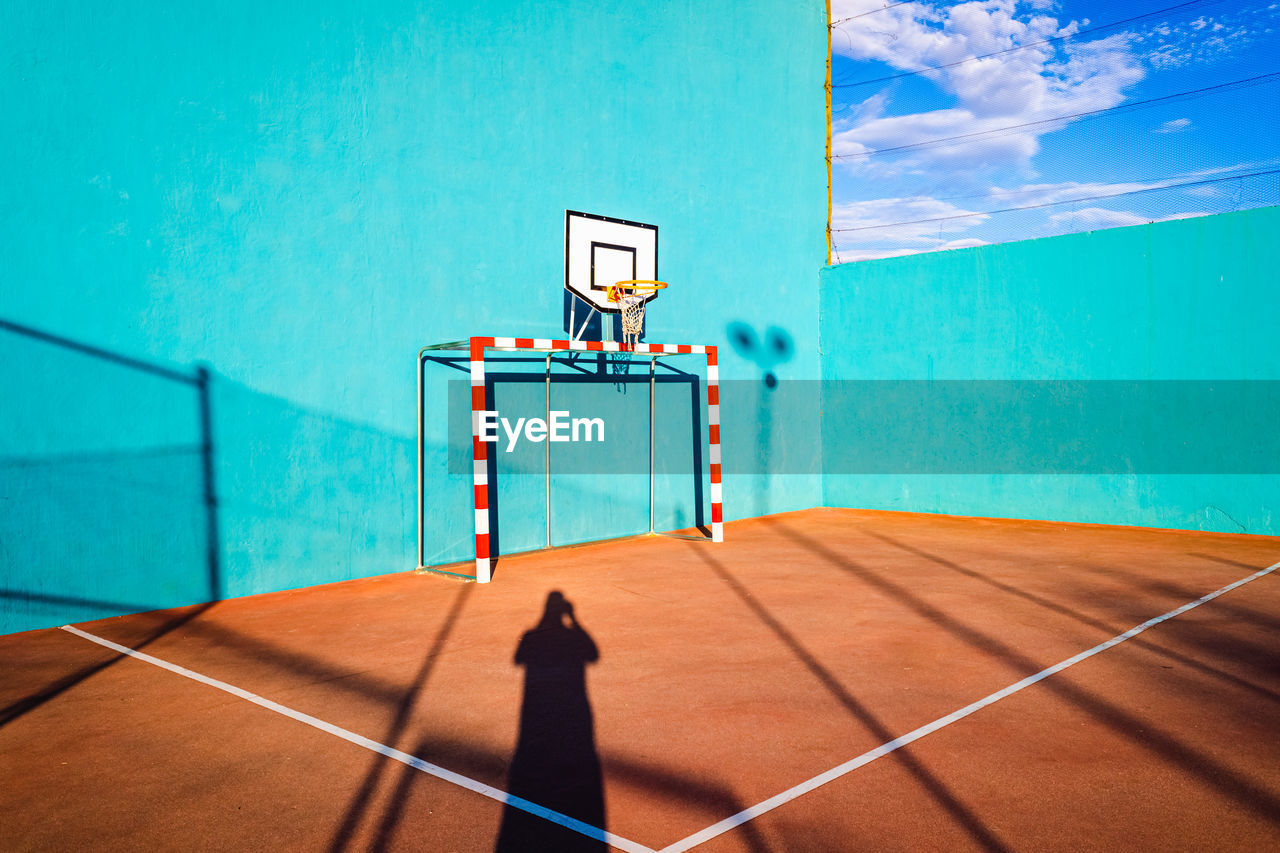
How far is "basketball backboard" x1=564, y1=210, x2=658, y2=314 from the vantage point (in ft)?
31.9

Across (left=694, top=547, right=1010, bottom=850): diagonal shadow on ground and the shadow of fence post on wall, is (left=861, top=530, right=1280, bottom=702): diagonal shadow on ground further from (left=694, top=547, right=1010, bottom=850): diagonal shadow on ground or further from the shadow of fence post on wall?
the shadow of fence post on wall

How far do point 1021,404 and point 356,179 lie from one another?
890 centimetres

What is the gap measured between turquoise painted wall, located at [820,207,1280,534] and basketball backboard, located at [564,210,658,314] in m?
4.18

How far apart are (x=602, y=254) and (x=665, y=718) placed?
6.71 meters

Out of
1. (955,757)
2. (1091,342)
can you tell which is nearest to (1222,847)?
(955,757)

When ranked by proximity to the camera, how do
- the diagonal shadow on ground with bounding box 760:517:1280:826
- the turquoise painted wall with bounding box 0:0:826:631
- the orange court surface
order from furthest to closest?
1. the turquoise painted wall with bounding box 0:0:826:631
2. the diagonal shadow on ground with bounding box 760:517:1280:826
3. the orange court surface

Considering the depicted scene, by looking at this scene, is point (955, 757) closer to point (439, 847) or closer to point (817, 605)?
point (439, 847)

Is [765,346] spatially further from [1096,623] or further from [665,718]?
[665,718]

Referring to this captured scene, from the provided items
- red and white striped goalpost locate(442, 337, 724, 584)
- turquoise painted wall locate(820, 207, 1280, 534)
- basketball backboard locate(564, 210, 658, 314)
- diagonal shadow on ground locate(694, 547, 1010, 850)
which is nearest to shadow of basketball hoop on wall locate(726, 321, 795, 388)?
turquoise painted wall locate(820, 207, 1280, 534)

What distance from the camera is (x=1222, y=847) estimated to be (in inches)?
117

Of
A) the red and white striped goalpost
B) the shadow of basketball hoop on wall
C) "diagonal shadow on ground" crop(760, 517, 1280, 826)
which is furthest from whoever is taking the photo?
the shadow of basketball hoop on wall

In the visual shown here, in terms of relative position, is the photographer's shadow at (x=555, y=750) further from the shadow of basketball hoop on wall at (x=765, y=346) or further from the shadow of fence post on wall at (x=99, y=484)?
the shadow of basketball hoop on wall at (x=765, y=346)

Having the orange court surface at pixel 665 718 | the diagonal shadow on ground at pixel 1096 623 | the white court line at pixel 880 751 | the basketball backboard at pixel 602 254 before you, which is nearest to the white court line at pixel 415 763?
the orange court surface at pixel 665 718

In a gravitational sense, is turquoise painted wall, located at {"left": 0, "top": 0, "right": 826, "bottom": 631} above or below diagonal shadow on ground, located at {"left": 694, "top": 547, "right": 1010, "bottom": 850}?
above
